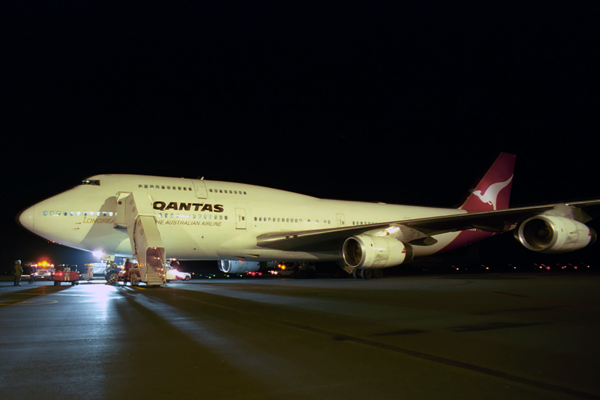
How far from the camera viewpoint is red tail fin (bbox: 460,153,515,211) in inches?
973

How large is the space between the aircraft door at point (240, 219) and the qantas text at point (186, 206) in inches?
26.7

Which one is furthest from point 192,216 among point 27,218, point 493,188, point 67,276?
point 493,188

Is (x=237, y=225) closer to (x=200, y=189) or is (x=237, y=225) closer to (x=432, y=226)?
(x=200, y=189)

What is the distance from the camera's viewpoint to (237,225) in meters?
16.7

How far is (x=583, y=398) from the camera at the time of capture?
9.21 ft

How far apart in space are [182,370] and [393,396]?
1.69 m

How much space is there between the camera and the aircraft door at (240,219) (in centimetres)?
1669

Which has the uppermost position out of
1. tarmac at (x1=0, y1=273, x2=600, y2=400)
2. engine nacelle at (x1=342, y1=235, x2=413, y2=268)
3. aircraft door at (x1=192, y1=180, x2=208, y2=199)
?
aircraft door at (x1=192, y1=180, x2=208, y2=199)

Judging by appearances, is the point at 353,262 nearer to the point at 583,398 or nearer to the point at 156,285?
the point at 156,285

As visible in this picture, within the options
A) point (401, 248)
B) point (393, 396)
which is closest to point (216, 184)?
point (401, 248)

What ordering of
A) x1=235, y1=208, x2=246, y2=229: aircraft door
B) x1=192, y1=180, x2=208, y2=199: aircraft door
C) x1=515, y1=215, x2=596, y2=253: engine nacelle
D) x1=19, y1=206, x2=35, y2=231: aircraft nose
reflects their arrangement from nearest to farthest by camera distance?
x1=515, y1=215, x2=596, y2=253: engine nacelle → x1=19, y1=206, x2=35, y2=231: aircraft nose → x1=192, y1=180, x2=208, y2=199: aircraft door → x1=235, y1=208, x2=246, y2=229: aircraft door

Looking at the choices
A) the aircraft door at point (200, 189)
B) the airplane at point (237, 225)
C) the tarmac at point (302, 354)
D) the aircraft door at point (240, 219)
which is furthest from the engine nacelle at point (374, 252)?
the tarmac at point (302, 354)

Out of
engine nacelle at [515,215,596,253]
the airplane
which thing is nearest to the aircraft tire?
the airplane

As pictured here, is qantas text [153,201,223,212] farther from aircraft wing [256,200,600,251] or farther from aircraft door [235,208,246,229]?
aircraft wing [256,200,600,251]
